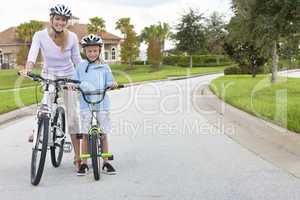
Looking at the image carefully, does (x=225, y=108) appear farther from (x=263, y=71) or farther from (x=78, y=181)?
(x=263, y=71)

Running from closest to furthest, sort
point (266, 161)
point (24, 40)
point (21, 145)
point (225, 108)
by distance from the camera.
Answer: point (266, 161)
point (21, 145)
point (225, 108)
point (24, 40)

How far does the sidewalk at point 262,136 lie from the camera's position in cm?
772

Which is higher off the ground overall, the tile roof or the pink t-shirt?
the tile roof


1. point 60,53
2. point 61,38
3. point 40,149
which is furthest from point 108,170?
point 61,38

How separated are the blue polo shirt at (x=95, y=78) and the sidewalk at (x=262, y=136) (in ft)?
8.42

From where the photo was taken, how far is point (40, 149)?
20.6 feet

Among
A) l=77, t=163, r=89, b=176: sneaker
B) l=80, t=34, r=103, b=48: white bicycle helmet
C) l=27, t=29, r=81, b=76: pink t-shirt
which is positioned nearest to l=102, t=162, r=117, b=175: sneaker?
l=77, t=163, r=89, b=176: sneaker

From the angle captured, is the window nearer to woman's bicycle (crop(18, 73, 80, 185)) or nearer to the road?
the road

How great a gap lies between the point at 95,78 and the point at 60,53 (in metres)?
0.55

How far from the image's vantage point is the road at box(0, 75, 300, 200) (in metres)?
5.77

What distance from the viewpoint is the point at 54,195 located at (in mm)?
5727

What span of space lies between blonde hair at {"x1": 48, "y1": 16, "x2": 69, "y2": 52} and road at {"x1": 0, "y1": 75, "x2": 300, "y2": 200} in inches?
65.2

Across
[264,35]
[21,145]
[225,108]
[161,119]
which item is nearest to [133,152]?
[21,145]

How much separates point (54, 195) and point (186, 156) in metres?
2.88
